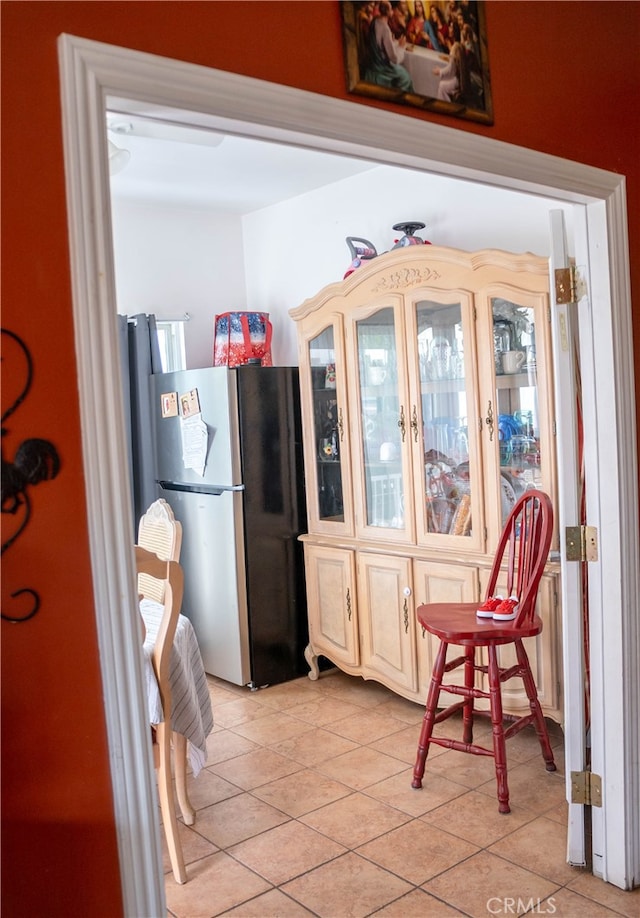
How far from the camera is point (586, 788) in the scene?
7.64 feet

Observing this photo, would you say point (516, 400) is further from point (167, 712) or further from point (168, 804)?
point (168, 804)

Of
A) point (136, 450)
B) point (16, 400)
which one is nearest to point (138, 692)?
point (16, 400)

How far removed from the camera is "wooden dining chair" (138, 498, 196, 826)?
8.74 ft

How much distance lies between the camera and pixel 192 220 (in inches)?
191

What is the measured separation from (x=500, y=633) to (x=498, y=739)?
366 millimetres

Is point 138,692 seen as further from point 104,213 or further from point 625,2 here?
point 625,2

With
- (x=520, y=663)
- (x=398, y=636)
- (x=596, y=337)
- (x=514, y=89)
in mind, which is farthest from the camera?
(x=398, y=636)

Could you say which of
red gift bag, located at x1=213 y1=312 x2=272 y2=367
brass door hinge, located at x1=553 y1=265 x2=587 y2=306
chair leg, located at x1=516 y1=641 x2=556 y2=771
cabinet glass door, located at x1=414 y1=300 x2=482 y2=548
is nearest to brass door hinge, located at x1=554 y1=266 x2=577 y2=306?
brass door hinge, located at x1=553 y1=265 x2=587 y2=306

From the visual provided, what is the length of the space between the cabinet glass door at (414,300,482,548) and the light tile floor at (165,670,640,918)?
92 centimetres

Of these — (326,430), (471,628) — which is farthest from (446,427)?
(471,628)

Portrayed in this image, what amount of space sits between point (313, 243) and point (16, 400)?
11.9ft

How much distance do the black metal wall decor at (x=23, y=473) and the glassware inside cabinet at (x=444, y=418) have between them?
239 cm

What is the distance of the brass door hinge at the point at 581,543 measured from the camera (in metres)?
2.27

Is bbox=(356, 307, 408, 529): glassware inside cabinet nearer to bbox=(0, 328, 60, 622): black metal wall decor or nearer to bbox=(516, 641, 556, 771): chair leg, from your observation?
bbox=(516, 641, 556, 771): chair leg
